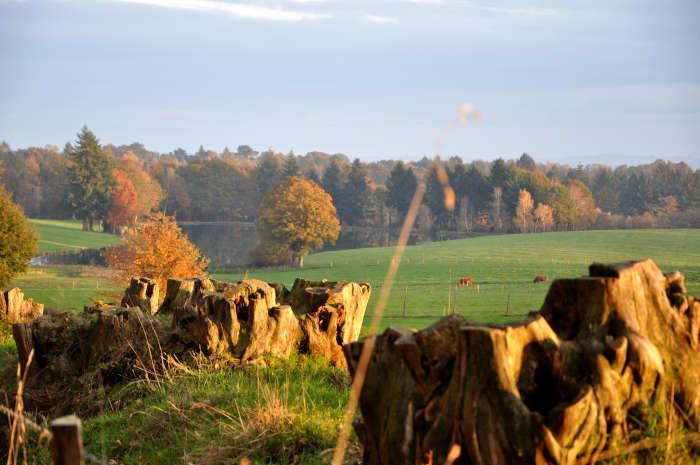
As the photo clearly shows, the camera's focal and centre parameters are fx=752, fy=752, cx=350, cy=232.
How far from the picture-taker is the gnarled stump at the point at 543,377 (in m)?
4.39

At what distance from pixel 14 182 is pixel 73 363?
14371 cm

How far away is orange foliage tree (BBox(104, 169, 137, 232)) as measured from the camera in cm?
12175

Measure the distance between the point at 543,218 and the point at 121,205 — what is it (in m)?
66.3

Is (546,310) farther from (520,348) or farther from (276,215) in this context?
(276,215)

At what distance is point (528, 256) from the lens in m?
69.7

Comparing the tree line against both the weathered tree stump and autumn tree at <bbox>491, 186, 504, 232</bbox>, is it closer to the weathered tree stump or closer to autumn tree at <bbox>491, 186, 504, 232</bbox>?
autumn tree at <bbox>491, 186, 504, 232</bbox>

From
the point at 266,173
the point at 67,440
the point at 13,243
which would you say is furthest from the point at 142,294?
the point at 266,173

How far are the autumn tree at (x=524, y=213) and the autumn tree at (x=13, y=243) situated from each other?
232 ft

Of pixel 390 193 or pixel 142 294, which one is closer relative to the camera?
pixel 142 294

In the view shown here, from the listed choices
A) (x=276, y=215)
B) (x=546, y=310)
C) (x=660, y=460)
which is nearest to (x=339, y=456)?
(x=546, y=310)

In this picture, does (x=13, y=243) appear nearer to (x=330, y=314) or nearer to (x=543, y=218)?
(x=330, y=314)

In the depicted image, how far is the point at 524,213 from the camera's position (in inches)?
4208

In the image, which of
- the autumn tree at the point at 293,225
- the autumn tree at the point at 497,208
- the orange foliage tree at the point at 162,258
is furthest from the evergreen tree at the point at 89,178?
the orange foliage tree at the point at 162,258

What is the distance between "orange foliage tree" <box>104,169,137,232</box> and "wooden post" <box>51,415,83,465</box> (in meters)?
123
